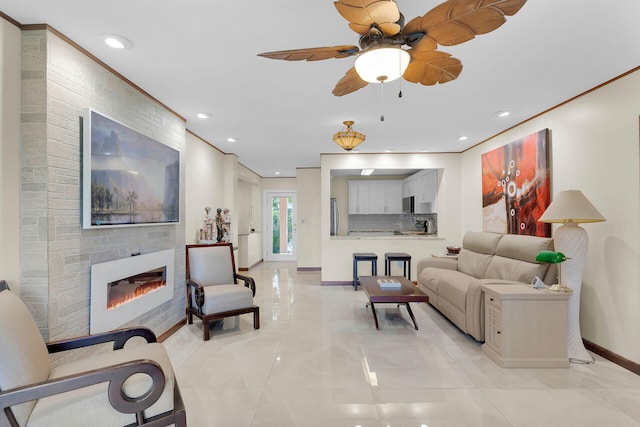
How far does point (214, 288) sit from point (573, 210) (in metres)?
3.78

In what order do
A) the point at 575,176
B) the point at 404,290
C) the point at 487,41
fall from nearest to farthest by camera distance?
the point at 487,41 → the point at 575,176 → the point at 404,290

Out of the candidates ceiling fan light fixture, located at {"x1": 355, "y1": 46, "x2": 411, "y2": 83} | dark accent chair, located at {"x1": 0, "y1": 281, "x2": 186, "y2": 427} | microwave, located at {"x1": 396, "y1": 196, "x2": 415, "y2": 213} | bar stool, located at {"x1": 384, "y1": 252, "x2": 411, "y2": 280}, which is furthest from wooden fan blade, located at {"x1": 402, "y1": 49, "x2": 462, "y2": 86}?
microwave, located at {"x1": 396, "y1": 196, "x2": 415, "y2": 213}

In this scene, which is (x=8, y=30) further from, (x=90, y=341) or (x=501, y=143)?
(x=501, y=143)

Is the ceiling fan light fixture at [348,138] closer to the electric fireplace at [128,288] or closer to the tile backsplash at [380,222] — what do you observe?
the electric fireplace at [128,288]

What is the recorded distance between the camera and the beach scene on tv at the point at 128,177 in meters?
2.28

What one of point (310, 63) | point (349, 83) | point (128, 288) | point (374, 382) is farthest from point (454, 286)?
point (128, 288)

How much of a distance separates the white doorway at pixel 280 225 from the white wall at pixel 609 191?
6.57 m

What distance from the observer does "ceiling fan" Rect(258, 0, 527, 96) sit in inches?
48.9

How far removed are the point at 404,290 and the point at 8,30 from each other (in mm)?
4067

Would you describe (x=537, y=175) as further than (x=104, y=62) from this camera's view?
Yes

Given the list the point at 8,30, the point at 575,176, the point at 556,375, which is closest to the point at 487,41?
the point at 575,176

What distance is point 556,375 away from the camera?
98.7 inches

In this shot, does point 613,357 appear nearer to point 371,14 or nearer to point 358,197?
point 371,14

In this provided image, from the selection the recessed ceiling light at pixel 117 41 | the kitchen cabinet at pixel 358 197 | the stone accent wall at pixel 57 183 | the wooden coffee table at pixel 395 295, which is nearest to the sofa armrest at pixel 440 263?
the wooden coffee table at pixel 395 295
